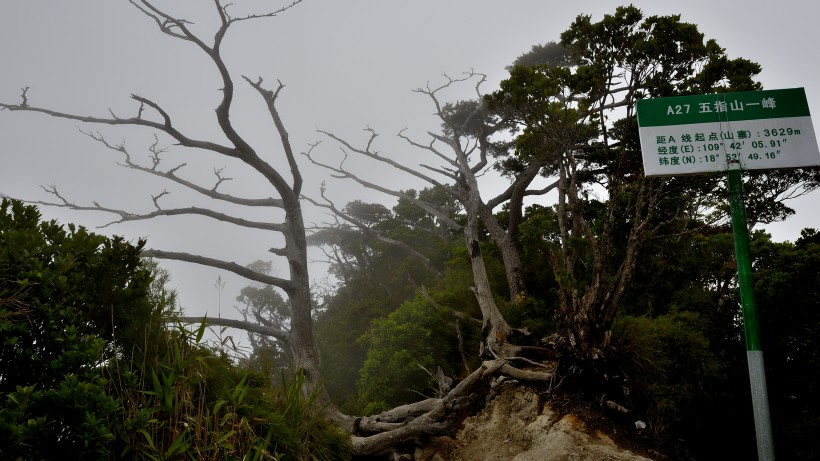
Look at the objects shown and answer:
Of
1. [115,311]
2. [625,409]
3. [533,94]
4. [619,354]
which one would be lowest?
[625,409]

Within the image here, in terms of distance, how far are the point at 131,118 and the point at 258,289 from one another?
21.5 m

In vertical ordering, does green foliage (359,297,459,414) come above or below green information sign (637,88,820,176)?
below

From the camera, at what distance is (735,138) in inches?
145

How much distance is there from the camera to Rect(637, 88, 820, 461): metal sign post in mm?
3639

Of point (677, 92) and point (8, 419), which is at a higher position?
point (677, 92)

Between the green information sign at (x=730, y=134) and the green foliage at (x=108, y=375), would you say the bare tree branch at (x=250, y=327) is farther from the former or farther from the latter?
the green information sign at (x=730, y=134)

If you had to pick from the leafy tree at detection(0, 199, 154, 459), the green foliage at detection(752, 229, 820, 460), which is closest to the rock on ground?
the leafy tree at detection(0, 199, 154, 459)

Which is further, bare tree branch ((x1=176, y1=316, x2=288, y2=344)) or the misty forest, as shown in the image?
bare tree branch ((x1=176, y1=316, x2=288, y2=344))

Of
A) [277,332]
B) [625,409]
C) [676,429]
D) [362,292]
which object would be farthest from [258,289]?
[625,409]

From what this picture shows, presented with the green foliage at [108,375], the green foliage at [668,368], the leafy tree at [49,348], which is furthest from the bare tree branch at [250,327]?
the green foliage at [668,368]

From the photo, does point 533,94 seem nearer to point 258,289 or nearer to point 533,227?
point 533,227

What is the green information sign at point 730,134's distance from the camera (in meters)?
3.67

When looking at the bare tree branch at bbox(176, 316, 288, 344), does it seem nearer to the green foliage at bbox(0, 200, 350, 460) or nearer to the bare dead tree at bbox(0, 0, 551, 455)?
the bare dead tree at bbox(0, 0, 551, 455)

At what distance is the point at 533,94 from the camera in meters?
7.61
